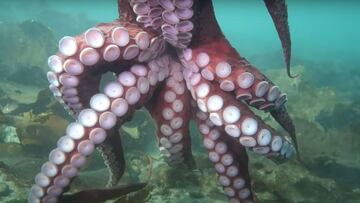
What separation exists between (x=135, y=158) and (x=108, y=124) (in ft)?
8.94

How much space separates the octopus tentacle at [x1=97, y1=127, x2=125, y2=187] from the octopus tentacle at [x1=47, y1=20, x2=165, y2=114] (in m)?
0.42

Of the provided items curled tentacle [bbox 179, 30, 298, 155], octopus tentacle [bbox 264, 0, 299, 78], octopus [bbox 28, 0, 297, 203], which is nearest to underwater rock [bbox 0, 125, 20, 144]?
octopus [bbox 28, 0, 297, 203]

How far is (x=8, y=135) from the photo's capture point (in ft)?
21.0

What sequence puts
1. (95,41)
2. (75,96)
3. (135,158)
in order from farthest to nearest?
1. (135,158)
2. (75,96)
3. (95,41)

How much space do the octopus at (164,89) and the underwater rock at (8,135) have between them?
3.68m

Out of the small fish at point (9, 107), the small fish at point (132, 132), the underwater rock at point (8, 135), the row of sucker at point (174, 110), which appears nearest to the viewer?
the row of sucker at point (174, 110)

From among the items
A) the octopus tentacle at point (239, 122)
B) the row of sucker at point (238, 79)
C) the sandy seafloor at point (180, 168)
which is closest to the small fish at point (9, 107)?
the sandy seafloor at point (180, 168)

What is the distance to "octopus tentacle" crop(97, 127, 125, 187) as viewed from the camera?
3287 mm

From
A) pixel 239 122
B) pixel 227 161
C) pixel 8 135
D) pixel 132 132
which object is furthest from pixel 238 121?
pixel 8 135

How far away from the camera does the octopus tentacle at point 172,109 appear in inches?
126

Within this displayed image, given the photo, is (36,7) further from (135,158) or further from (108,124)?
(108,124)

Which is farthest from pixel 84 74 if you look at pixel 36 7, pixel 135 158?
pixel 36 7

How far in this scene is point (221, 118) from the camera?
9.23 feet

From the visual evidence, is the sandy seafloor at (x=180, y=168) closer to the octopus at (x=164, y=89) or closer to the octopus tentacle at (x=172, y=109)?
the octopus tentacle at (x=172, y=109)
